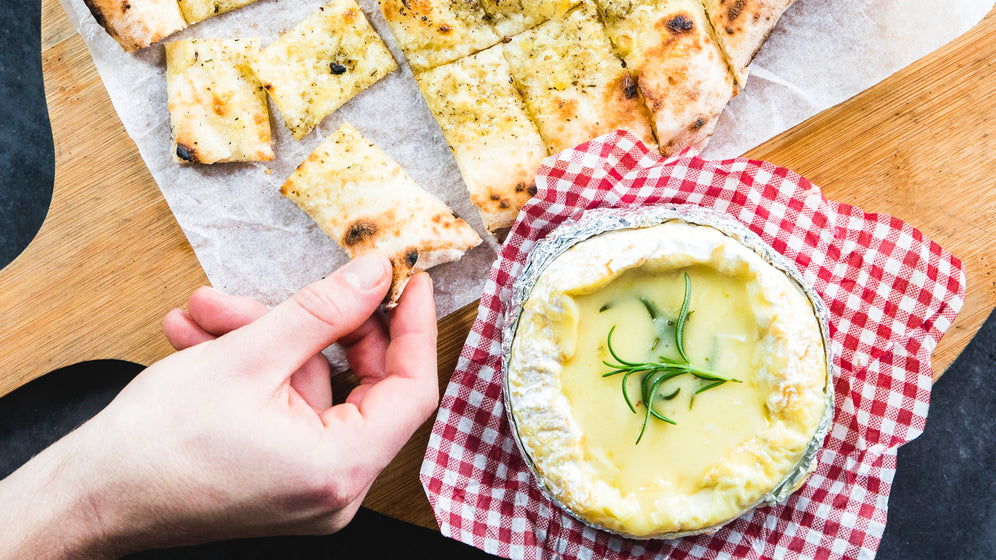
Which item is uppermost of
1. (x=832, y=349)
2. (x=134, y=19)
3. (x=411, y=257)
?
(x=134, y=19)

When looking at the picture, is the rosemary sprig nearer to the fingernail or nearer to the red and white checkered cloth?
the red and white checkered cloth

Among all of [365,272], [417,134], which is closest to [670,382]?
[365,272]

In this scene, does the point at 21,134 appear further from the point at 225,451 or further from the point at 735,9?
the point at 735,9

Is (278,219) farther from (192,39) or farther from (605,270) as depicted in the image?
(605,270)

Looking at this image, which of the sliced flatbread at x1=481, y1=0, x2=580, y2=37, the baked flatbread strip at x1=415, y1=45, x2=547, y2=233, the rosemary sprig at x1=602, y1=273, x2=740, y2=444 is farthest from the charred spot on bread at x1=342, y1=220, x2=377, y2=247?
the rosemary sprig at x1=602, y1=273, x2=740, y2=444

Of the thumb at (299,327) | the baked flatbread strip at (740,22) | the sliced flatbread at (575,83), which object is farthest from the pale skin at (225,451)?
the baked flatbread strip at (740,22)

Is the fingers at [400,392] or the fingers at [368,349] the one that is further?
the fingers at [368,349]

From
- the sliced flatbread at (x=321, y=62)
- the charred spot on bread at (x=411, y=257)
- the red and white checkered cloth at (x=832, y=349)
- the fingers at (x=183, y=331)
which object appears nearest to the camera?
the red and white checkered cloth at (x=832, y=349)

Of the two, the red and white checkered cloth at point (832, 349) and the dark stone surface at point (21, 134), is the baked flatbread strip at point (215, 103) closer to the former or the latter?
the dark stone surface at point (21, 134)
